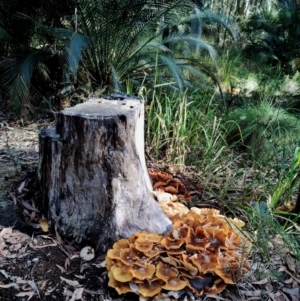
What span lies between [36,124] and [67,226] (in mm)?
2521

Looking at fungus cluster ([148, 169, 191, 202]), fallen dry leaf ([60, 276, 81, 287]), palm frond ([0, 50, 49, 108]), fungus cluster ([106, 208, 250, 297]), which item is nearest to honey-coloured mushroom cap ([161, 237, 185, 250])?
fungus cluster ([106, 208, 250, 297])

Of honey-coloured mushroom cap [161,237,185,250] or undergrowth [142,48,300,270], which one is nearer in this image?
honey-coloured mushroom cap [161,237,185,250]

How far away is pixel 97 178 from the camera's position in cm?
208

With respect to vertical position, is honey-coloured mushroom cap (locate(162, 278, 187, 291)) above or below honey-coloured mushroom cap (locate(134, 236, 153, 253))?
below

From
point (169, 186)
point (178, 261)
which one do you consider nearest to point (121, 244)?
point (178, 261)

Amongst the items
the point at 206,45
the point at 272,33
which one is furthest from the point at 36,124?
the point at 272,33

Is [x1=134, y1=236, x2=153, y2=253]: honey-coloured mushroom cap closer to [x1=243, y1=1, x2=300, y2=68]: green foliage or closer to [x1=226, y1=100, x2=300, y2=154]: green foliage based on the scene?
[x1=226, y1=100, x2=300, y2=154]: green foliage

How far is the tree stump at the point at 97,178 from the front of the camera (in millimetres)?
2061

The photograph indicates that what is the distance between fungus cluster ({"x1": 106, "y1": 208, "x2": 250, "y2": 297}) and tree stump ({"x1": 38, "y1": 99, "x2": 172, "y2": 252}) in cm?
21

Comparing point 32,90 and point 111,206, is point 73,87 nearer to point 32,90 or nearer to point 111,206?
point 32,90

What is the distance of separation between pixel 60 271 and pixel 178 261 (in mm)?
683

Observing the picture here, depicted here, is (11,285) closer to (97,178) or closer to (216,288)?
(97,178)

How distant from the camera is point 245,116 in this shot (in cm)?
416

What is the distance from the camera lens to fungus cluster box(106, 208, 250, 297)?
1.79m
